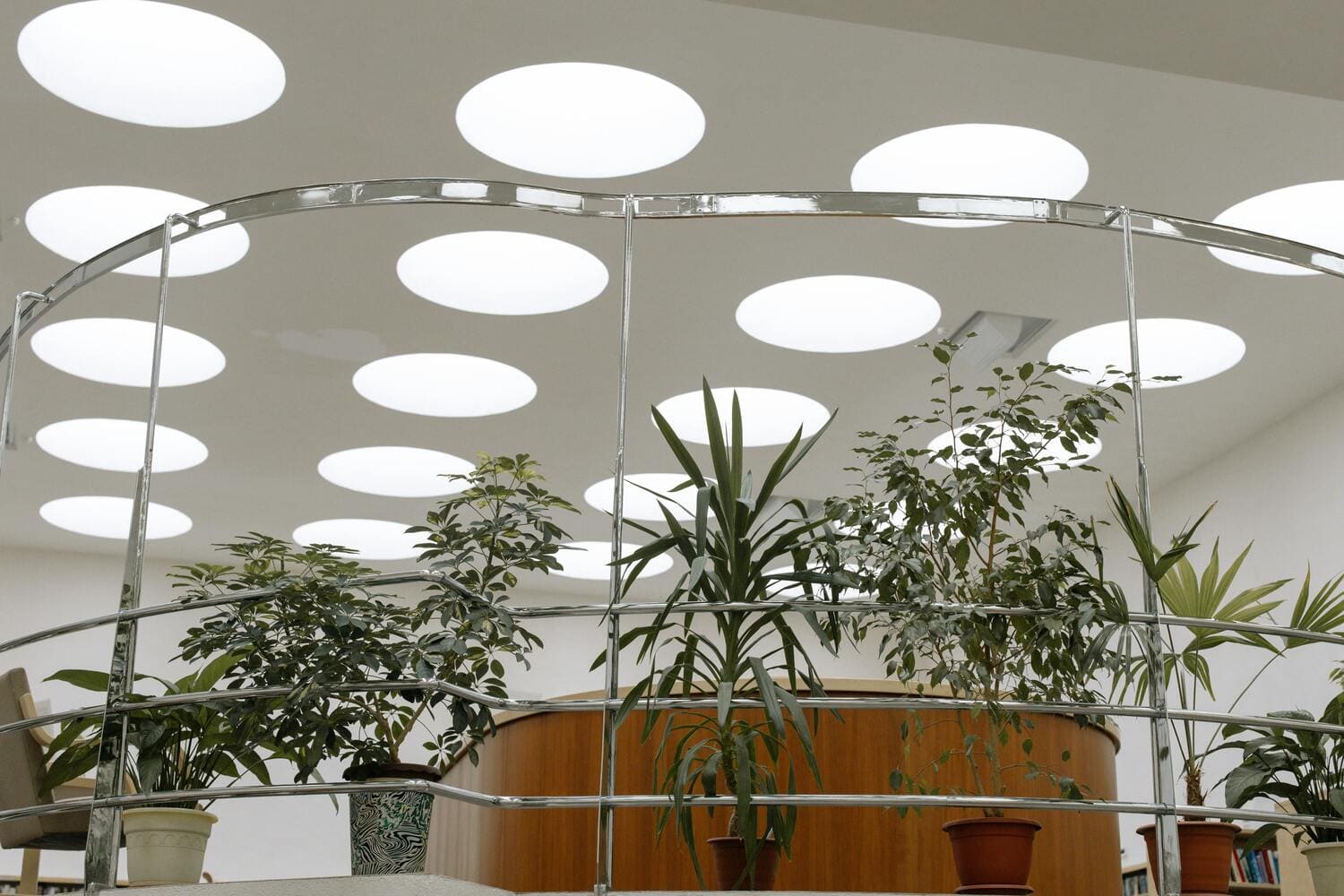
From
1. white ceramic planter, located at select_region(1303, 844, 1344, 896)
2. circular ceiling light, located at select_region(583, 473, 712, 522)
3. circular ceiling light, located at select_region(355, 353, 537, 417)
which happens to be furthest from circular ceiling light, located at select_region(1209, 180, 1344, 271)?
circular ceiling light, located at select_region(583, 473, 712, 522)

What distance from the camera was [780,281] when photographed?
A: 7.09 metres

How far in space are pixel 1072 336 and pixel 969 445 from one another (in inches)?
173

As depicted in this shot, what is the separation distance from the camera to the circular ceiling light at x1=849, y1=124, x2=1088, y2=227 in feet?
19.3

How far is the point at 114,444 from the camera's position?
9.31m

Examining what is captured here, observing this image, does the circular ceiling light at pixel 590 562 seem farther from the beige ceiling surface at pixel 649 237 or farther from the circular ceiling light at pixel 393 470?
the beige ceiling surface at pixel 649 237

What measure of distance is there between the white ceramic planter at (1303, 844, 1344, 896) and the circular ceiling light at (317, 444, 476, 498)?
22.1ft

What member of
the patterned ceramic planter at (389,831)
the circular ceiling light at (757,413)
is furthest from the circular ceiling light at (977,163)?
the patterned ceramic planter at (389,831)

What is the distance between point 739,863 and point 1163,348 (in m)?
5.36

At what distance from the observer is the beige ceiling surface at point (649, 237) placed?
208 inches

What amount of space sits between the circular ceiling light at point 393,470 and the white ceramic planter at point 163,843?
6040mm

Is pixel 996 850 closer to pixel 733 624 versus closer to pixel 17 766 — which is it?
pixel 733 624

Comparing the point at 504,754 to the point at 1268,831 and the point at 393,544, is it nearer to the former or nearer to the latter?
the point at 1268,831

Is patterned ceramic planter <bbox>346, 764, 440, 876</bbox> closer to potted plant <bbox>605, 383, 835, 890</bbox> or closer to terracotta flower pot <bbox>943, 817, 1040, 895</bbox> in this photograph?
potted plant <bbox>605, 383, 835, 890</bbox>

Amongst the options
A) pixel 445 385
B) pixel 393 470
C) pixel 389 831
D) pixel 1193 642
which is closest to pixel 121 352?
pixel 445 385
